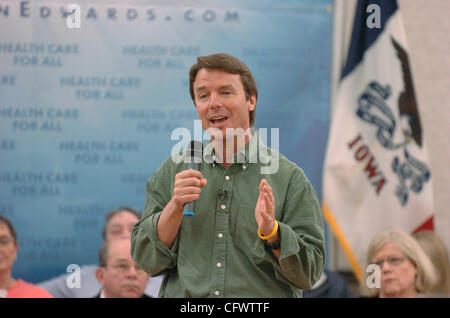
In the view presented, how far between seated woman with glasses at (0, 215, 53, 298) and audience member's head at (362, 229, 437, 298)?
1445 mm

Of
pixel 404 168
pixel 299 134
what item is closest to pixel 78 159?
pixel 299 134

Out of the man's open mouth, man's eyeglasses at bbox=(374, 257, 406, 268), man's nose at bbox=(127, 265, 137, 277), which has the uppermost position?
the man's open mouth

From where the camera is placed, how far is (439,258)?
2.84 meters

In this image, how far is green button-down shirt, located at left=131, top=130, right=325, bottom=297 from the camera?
4.39 ft

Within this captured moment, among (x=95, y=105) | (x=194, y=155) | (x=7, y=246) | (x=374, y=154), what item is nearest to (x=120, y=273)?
(x=7, y=246)

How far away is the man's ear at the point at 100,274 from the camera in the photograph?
7.61 ft

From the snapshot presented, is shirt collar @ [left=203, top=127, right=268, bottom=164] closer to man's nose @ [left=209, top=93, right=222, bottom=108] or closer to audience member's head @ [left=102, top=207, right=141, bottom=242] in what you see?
man's nose @ [left=209, top=93, right=222, bottom=108]

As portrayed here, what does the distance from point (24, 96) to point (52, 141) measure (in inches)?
8.3

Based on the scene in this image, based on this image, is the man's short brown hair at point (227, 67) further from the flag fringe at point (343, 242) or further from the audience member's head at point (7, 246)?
the flag fringe at point (343, 242)

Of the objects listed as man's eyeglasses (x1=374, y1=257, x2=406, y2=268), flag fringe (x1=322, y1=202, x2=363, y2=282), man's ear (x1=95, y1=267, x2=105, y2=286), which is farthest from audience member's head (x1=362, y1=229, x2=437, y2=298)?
man's ear (x1=95, y1=267, x2=105, y2=286)

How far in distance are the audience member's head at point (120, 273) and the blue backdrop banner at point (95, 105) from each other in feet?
0.21

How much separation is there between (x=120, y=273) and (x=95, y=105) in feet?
2.28

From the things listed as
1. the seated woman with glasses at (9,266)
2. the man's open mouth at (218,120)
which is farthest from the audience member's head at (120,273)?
the man's open mouth at (218,120)

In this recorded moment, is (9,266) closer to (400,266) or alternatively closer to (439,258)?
(400,266)
